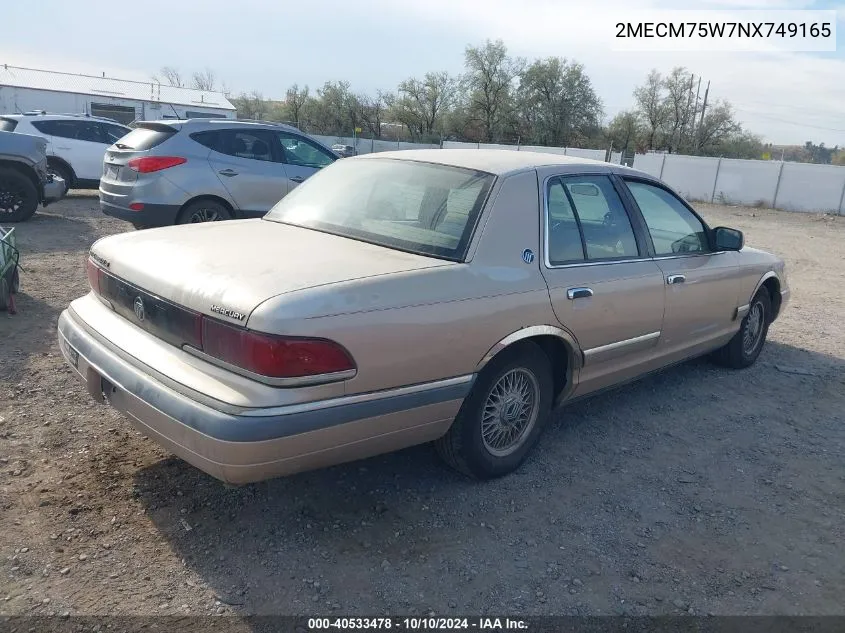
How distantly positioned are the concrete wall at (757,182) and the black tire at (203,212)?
77.9 ft

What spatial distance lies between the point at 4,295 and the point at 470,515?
4483 millimetres

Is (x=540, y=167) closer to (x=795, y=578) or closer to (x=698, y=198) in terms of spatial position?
(x=795, y=578)

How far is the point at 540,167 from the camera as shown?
375cm

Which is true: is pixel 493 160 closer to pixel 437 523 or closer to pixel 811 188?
pixel 437 523

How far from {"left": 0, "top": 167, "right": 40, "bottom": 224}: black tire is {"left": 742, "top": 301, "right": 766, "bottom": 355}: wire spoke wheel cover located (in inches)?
382

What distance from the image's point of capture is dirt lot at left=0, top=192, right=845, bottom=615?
2.71 meters

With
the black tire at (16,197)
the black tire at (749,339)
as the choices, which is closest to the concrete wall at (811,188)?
the black tire at (749,339)

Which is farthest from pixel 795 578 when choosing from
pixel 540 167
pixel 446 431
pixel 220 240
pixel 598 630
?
pixel 220 240

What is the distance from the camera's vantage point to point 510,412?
357cm

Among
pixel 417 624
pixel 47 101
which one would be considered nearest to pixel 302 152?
pixel 417 624

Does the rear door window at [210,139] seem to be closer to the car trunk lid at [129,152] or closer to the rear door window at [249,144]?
the rear door window at [249,144]

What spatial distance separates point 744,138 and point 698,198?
25.5 meters

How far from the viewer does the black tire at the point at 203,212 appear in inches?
321

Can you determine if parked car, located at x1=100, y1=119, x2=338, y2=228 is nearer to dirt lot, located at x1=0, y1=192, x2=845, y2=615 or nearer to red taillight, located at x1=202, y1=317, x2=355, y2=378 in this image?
dirt lot, located at x1=0, y1=192, x2=845, y2=615
